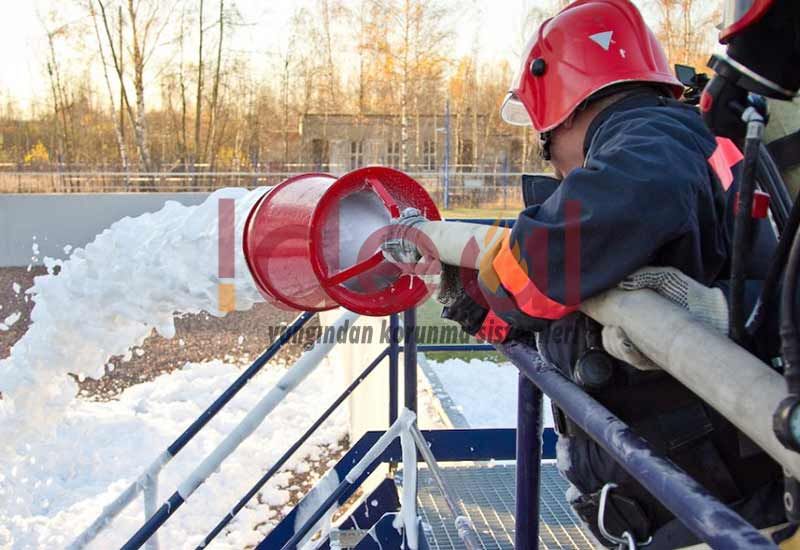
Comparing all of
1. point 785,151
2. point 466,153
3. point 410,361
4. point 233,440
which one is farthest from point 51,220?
point 466,153

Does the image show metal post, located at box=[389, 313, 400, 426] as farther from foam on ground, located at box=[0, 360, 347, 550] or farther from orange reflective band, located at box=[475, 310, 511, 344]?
foam on ground, located at box=[0, 360, 347, 550]

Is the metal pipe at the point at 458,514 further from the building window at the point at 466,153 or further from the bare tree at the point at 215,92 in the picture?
the building window at the point at 466,153

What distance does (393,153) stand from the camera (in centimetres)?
3272

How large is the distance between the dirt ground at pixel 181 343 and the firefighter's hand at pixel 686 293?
10203 mm

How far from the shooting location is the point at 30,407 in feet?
19.2

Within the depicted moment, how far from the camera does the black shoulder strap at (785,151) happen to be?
48.5 inches

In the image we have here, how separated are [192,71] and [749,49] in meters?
30.9

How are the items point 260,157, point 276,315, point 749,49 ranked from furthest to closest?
point 260,157, point 276,315, point 749,49

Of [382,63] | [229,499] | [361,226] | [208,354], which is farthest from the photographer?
[382,63]

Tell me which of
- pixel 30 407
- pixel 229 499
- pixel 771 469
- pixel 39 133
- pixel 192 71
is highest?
pixel 192 71

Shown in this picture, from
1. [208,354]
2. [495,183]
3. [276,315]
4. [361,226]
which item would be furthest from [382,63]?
[361,226]

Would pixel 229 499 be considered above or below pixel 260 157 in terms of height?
below

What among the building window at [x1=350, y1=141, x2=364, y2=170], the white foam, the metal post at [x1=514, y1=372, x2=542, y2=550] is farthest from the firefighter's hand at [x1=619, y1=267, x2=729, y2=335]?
the building window at [x1=350, y1=141, x2=364, y2=170]

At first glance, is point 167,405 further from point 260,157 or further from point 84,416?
point 260,157
